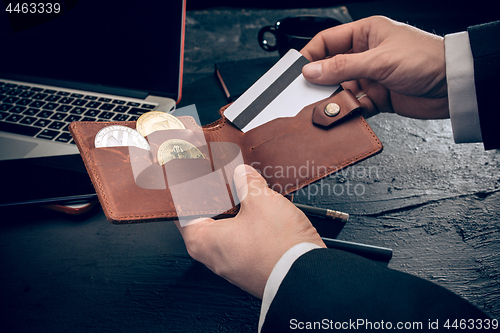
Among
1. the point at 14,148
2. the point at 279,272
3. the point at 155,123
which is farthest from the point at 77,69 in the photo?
the point at 279,272

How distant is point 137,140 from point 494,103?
106 cm

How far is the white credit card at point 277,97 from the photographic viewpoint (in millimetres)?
906

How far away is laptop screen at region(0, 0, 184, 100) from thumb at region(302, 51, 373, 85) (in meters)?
0.51

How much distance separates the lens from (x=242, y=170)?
0.80 meters

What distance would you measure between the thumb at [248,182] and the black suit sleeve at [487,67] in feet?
2.34

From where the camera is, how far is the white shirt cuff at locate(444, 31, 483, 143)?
2.93 feet

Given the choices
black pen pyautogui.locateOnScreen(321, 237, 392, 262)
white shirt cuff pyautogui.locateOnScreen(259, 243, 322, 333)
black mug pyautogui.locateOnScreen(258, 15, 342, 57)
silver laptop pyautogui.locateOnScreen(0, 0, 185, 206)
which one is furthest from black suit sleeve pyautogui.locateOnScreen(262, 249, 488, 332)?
black mug pyautogui.locateOnScreen(258, 15, 342, 57)

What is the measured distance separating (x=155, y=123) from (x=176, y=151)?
150 mm

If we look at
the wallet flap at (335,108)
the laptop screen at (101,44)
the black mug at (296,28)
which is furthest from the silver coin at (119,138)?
the black mug at (296,28)

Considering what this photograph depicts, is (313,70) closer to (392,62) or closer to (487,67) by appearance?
(392,62)

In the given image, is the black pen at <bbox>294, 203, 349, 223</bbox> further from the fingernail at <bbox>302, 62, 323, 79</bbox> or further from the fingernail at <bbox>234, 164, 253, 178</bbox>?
the fingernail at <bbox>302, 62, 323, 79</bbox>

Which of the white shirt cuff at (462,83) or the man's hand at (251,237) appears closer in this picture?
the man's hand at (251,237)

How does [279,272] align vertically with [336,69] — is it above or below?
below

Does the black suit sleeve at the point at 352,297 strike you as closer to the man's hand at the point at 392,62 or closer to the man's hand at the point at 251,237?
the man's hand at the point at 251,237
